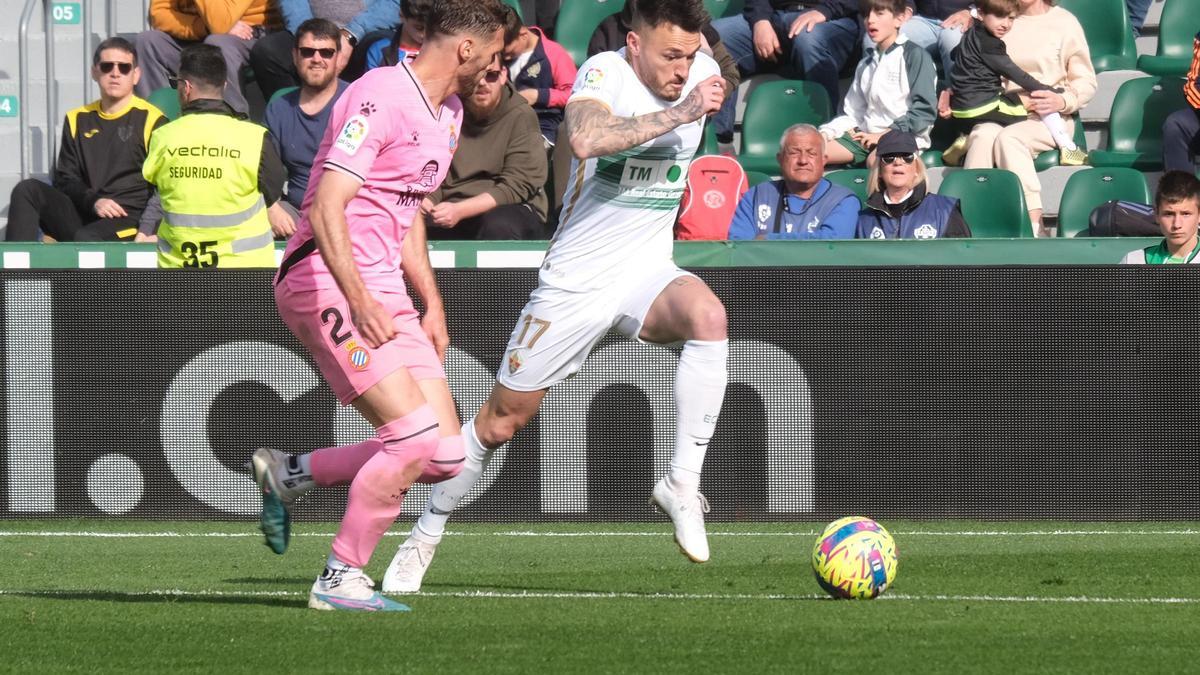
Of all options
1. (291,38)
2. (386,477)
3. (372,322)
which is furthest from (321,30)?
(372,322)

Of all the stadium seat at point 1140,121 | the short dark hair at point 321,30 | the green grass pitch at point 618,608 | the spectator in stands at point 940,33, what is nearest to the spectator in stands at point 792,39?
the spectator in stands at point 940,33

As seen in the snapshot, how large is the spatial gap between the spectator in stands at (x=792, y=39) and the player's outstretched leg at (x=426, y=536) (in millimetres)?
6852

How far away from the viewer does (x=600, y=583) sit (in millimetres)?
7316

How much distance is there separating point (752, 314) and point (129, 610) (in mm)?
4479

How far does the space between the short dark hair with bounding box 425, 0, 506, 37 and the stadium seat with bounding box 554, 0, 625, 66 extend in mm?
8527

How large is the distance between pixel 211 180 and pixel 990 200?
5.13 metres

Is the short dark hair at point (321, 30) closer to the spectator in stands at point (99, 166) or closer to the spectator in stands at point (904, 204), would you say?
the spectator in stands at point (99, 166)

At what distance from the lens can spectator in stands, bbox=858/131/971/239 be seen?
36.0ft

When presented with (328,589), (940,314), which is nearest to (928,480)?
(940,314)

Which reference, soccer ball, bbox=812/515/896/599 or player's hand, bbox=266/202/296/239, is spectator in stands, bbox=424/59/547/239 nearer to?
player's hand, bbox=266/202/296/239

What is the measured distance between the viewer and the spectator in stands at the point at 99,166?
11961mm

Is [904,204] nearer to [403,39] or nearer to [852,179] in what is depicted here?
[852,179]

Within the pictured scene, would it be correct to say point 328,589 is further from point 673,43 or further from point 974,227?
point 974,227

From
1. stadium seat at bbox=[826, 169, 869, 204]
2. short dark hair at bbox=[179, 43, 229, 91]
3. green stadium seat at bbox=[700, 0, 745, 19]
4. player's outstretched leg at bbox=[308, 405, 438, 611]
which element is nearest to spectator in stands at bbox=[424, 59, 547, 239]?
short dark hair at bbox=[179, 43, 229, 91]
